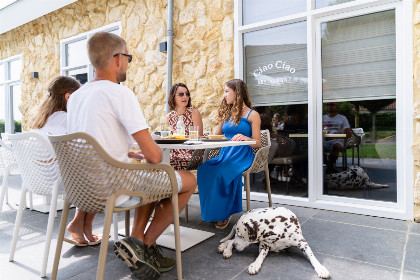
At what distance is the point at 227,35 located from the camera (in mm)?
4039

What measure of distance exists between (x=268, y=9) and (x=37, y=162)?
3.08m

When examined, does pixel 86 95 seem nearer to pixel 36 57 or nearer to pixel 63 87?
pixel 63 87

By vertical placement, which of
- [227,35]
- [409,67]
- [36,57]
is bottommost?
[409,67]

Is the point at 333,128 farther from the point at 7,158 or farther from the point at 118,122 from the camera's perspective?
the point at 7,158

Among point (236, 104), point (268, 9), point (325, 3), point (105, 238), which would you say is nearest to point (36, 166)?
point (105, 238)

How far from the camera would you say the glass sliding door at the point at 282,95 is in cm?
362

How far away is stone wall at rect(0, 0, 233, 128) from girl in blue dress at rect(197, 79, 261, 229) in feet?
3.11

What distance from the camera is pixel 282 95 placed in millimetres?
3758

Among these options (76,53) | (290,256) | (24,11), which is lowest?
(290,256)

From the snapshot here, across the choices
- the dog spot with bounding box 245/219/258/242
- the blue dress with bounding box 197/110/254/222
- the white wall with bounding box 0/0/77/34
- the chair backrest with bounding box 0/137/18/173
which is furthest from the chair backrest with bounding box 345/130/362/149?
the white wall with bounding box 0/0/77/34

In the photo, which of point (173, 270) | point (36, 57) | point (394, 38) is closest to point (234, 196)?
point (173, 270)

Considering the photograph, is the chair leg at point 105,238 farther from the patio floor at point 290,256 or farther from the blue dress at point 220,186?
the blue dress at point 220,186

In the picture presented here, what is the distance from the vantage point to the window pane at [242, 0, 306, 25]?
11.9 ft

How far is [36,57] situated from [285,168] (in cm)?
608
